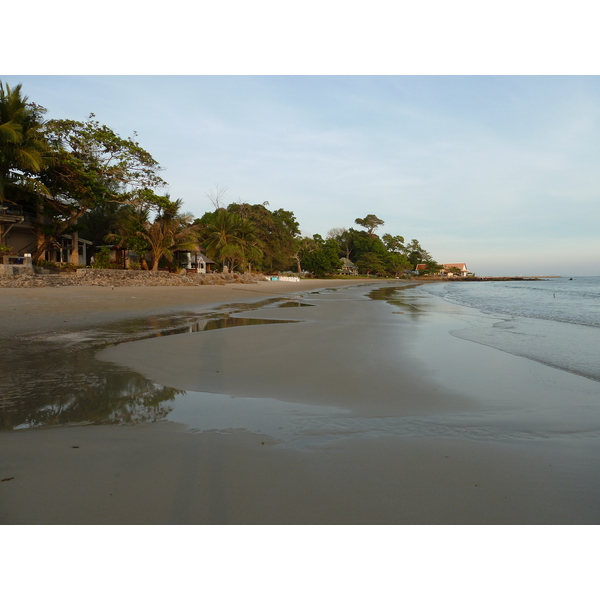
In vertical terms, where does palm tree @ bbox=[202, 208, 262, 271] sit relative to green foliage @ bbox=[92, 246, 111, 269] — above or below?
above

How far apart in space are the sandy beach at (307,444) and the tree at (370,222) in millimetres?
106461

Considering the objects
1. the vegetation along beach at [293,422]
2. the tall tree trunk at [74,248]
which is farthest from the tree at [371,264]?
the vegetation along beach at [293,422]

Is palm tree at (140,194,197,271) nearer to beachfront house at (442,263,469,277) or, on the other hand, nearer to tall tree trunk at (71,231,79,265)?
tall tree trunk at (71,231,79,265)

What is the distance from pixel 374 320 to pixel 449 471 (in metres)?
10.1

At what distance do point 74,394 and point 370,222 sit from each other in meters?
110

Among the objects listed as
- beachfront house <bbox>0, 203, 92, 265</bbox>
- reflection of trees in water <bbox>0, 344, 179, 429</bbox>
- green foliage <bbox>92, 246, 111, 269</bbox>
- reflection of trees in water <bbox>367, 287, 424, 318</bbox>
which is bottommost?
reflection of trees in water <bbox>0, 344, 179, 429</bbox>

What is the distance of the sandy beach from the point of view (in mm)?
2277

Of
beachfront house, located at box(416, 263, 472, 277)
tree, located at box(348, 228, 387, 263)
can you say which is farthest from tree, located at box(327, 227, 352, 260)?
beachfront house, located at box(416, 263, 472, 277)

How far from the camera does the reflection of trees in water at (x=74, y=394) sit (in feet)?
12.3

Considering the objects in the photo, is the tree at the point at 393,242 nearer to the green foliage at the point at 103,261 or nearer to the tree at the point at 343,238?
the tree at the point at 343,238

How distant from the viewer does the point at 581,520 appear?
2.22 metres

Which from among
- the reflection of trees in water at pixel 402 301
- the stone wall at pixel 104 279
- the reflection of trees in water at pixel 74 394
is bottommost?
the reflection of trees in water at pixel 74 394

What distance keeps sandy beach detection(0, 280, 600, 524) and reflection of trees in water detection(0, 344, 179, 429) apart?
0.04 metres

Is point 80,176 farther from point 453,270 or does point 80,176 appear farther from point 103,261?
point 453,270
